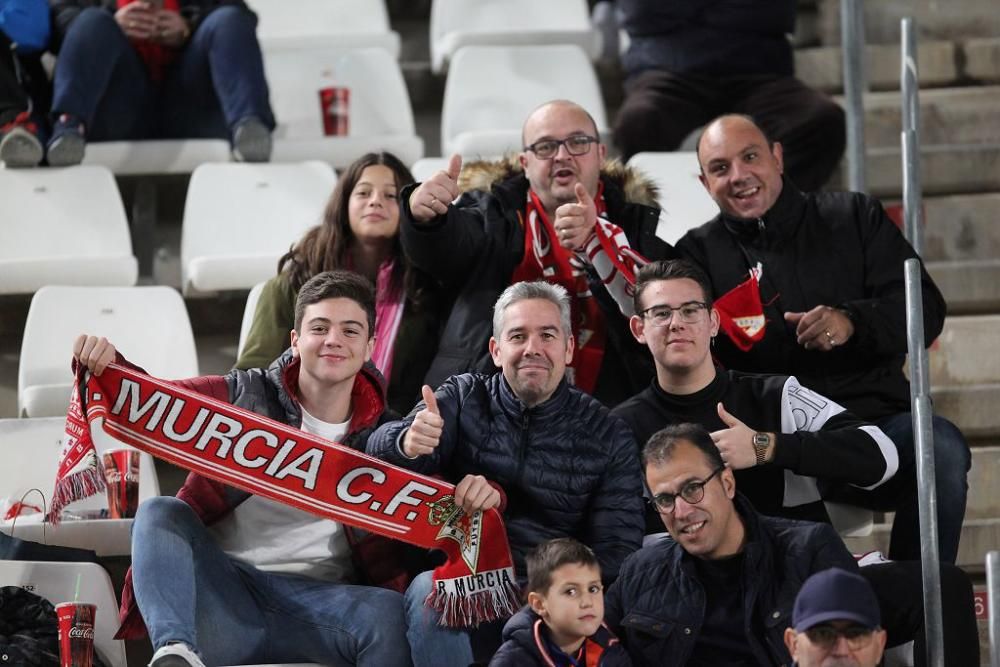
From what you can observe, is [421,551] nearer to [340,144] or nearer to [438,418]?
[438,418]

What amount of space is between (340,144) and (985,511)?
2295 millimetres

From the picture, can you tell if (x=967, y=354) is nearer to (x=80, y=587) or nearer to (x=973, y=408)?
(x=973, y=408)

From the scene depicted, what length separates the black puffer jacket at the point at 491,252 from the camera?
3.76m

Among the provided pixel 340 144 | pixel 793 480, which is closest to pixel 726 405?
pixel 793 480

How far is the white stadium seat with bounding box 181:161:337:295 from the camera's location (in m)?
4.75

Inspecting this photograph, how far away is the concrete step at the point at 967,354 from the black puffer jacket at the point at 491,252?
0.95m

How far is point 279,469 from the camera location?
3232 mm

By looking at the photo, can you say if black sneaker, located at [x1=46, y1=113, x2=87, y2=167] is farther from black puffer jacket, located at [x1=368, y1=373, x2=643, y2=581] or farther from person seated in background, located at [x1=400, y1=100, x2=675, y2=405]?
black puffer jacket, located at [x1=368, y1=373, x2=643, y2=581]

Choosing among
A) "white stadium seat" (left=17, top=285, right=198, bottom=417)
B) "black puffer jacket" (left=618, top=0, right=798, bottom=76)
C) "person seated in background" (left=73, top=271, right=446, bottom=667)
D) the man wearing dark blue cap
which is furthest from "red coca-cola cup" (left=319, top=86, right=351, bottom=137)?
the man wearing dark blue cap

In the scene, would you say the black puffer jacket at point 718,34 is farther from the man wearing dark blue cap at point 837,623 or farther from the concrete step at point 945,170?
the man wearing dark blue cap at point 837,623

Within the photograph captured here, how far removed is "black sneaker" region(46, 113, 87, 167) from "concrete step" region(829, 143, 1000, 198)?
2.38 meters

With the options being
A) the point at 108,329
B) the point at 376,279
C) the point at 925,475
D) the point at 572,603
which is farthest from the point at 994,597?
the point at 108,329

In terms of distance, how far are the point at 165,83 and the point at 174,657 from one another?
8.99 ft

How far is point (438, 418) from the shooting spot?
10.3 feet
